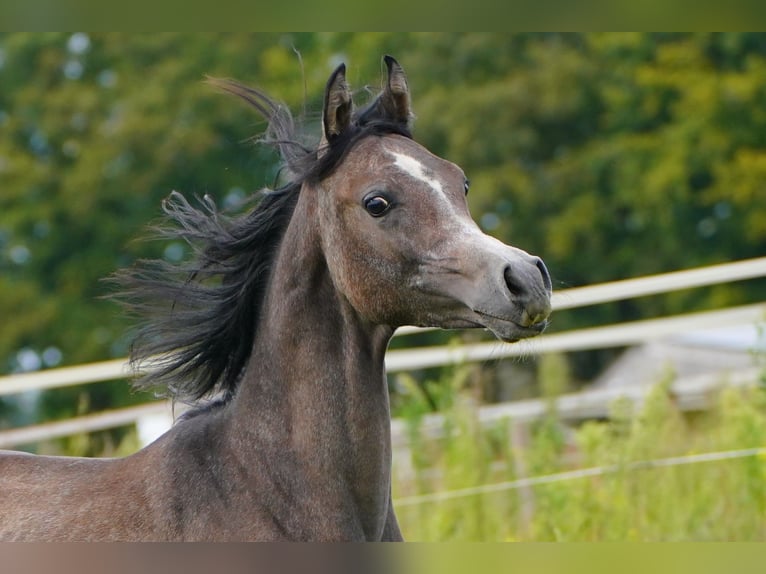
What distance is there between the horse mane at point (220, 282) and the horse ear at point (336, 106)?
0.03 m

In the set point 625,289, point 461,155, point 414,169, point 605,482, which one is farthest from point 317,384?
point 461,155

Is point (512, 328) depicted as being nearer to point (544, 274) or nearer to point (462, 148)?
point (544, 274)

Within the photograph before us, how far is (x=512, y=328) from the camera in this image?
11.2 feet

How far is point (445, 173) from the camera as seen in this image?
3729 mm

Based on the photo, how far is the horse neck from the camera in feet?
12.1

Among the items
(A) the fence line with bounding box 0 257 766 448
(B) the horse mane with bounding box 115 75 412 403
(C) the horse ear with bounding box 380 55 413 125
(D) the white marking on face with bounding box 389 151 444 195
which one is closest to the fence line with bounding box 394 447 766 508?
(A) the fence line with bounding box 0 257 766 448

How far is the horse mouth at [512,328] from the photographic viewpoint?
3416mm

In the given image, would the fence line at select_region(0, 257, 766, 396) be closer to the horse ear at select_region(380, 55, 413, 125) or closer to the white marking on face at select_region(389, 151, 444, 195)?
the horse ear at select_region(380, 55, 413, 125)

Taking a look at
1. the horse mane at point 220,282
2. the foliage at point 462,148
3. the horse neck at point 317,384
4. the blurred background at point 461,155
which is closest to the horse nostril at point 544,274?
the horse neck at point 317,384

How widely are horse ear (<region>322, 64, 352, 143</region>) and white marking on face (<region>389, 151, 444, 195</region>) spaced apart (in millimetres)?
228

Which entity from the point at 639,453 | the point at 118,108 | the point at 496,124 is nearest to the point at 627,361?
the point at 496,124

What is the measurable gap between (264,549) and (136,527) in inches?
23.6

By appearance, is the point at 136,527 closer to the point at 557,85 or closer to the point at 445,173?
the point at 445,173

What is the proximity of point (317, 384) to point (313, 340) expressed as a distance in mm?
133
